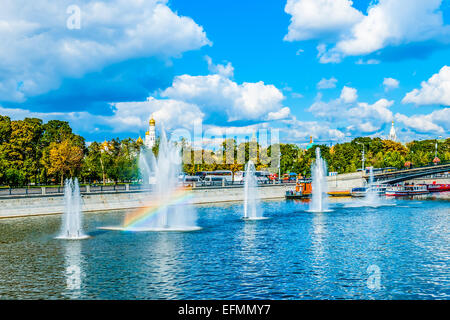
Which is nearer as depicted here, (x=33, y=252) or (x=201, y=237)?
(x=33, y=252)

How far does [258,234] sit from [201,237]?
5.87 meters

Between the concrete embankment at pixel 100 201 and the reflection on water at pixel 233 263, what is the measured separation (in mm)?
10060

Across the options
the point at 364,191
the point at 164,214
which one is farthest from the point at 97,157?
the point at 164,214

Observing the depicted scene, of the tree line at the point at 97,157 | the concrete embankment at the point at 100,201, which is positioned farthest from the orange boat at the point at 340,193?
the tree line at the point at 97,157

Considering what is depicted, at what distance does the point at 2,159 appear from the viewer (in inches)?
3206

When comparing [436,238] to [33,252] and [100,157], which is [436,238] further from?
[100,157]

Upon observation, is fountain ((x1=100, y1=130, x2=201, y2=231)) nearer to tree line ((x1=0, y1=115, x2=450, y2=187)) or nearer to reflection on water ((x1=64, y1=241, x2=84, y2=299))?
reflection on water ((x1=64, y1=241, x2=84, y2=299))

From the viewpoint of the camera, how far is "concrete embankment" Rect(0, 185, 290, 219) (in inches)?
2221

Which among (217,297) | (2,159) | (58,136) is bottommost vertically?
(217,297)

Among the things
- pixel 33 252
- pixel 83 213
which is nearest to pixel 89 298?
pixel 33 252

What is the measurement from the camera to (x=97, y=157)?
4520 inches

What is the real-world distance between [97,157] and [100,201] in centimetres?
5103

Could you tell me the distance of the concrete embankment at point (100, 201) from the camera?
56.4 m

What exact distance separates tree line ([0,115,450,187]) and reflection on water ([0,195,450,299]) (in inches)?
1917
